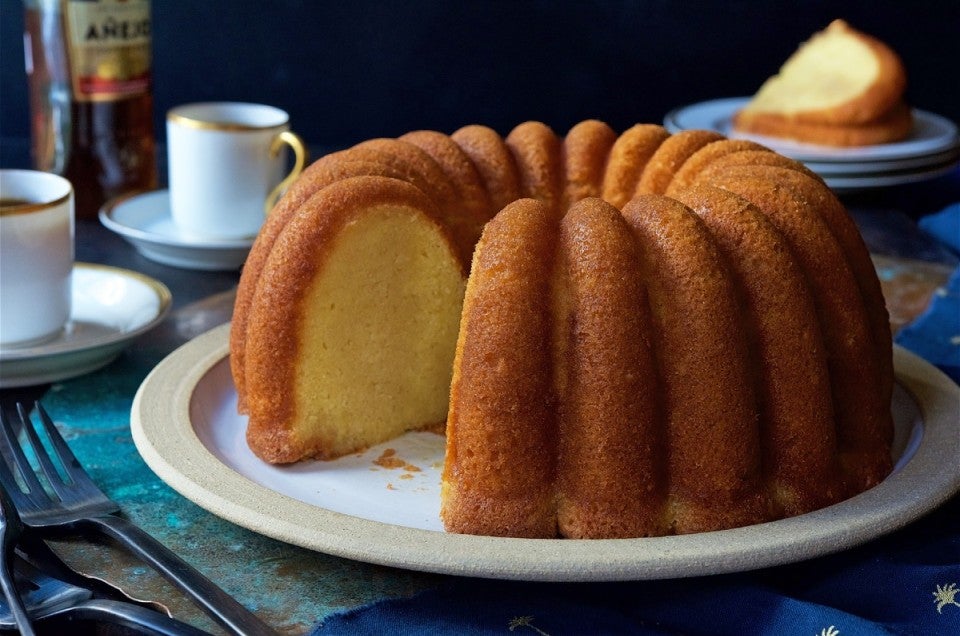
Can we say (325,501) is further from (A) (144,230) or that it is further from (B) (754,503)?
(A) (144,230)

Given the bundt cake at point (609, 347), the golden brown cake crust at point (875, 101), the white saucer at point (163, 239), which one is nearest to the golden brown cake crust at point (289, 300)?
the bundt cake at point (609, 347)

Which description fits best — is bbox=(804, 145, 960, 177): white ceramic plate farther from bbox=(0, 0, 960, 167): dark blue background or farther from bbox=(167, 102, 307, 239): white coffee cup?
bbox=(167, 102, 307, 239): white coffee cup

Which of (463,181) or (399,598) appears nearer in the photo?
(399,598)

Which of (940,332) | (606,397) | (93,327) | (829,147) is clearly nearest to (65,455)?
(93,327)

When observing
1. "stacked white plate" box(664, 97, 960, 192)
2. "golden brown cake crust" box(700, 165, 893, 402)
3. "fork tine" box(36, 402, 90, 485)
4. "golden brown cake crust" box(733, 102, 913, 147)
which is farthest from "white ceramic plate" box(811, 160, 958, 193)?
"fork tine" box(36, 402, 90, 485)

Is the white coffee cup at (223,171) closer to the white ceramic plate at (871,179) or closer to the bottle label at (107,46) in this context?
the bottle label at (107,46)

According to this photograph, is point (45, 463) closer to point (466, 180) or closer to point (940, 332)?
point (466, 180)

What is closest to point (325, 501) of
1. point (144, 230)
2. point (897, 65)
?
point (144, 230)
